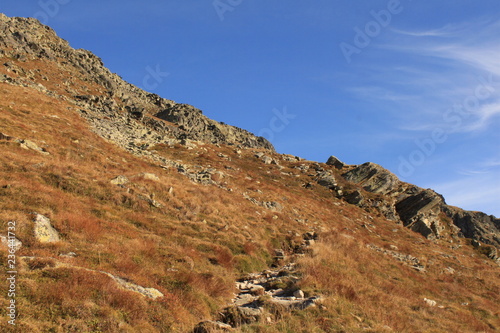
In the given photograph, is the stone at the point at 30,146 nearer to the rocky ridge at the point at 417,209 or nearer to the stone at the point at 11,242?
the stone at the point at 11,242

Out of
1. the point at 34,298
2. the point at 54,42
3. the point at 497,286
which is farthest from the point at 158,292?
the point at 54,42

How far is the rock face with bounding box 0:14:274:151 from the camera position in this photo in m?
60.6

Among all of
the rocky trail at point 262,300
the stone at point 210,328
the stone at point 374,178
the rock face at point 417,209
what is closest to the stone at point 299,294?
the rocky trail at point 262,300

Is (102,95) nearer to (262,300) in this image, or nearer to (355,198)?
(355,198)

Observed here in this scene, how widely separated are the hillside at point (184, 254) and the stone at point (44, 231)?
0.18ft

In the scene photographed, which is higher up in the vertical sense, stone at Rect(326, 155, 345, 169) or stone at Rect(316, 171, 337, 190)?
stone at Rect(326, 155, 345, 169)

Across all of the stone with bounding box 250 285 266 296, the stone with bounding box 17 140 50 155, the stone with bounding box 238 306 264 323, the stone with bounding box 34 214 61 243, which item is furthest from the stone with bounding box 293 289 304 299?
the stone with bounding box 17 140 50 155

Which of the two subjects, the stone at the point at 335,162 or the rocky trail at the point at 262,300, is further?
the stone at the point at 335,162

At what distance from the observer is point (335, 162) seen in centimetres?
7588

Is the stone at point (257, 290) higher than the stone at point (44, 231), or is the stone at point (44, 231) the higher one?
the stone at point (44, 231)

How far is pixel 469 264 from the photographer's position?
3841 cm

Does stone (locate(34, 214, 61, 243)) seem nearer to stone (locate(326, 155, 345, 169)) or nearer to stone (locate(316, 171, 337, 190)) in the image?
stone (locate(316, 171, 337, 190))

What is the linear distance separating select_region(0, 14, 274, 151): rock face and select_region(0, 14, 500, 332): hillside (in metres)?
12.8

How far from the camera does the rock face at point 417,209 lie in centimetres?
5234
